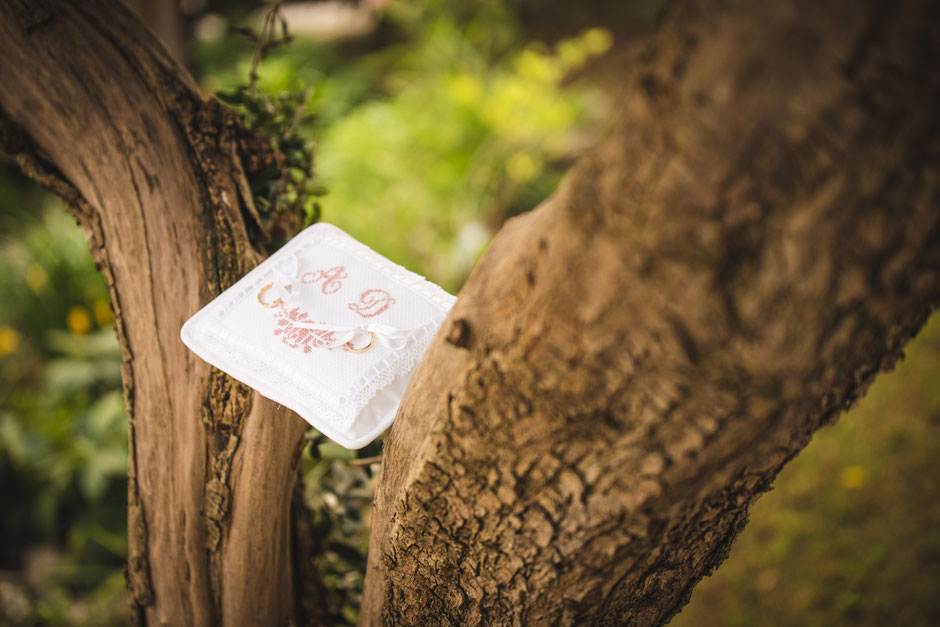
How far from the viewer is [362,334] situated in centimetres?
105

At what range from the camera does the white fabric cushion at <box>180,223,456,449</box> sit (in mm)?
982

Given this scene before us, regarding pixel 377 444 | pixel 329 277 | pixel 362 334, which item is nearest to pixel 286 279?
pixel 329 277

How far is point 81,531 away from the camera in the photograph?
8.05 ft

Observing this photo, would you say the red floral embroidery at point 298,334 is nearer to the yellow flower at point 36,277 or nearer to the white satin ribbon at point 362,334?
the white satin ribbon at point 362,334

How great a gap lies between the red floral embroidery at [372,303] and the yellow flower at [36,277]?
2.80m

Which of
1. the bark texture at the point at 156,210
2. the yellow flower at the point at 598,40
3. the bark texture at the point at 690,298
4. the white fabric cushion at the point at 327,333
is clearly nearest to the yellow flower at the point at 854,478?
the bark texture at the point at 690,298

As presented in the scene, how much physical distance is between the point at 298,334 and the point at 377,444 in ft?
1.44

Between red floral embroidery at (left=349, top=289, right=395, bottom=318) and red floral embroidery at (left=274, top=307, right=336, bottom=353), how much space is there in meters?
0.09

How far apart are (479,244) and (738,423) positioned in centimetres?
295

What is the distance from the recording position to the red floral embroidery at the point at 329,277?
1.15 meters

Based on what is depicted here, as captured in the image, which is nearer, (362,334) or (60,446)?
(362,334)

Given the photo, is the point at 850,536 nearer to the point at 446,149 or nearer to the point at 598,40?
the point at 446,149

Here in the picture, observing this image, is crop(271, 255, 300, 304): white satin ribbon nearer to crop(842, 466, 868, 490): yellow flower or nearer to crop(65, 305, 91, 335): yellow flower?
crop(65, 305, 91, 335): yellow flower

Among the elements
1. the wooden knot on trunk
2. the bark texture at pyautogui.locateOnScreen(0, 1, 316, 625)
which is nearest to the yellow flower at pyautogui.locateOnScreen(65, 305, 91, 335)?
the bark texture at pyautogui.locateOnScreen(0, 1, 316, 625)
